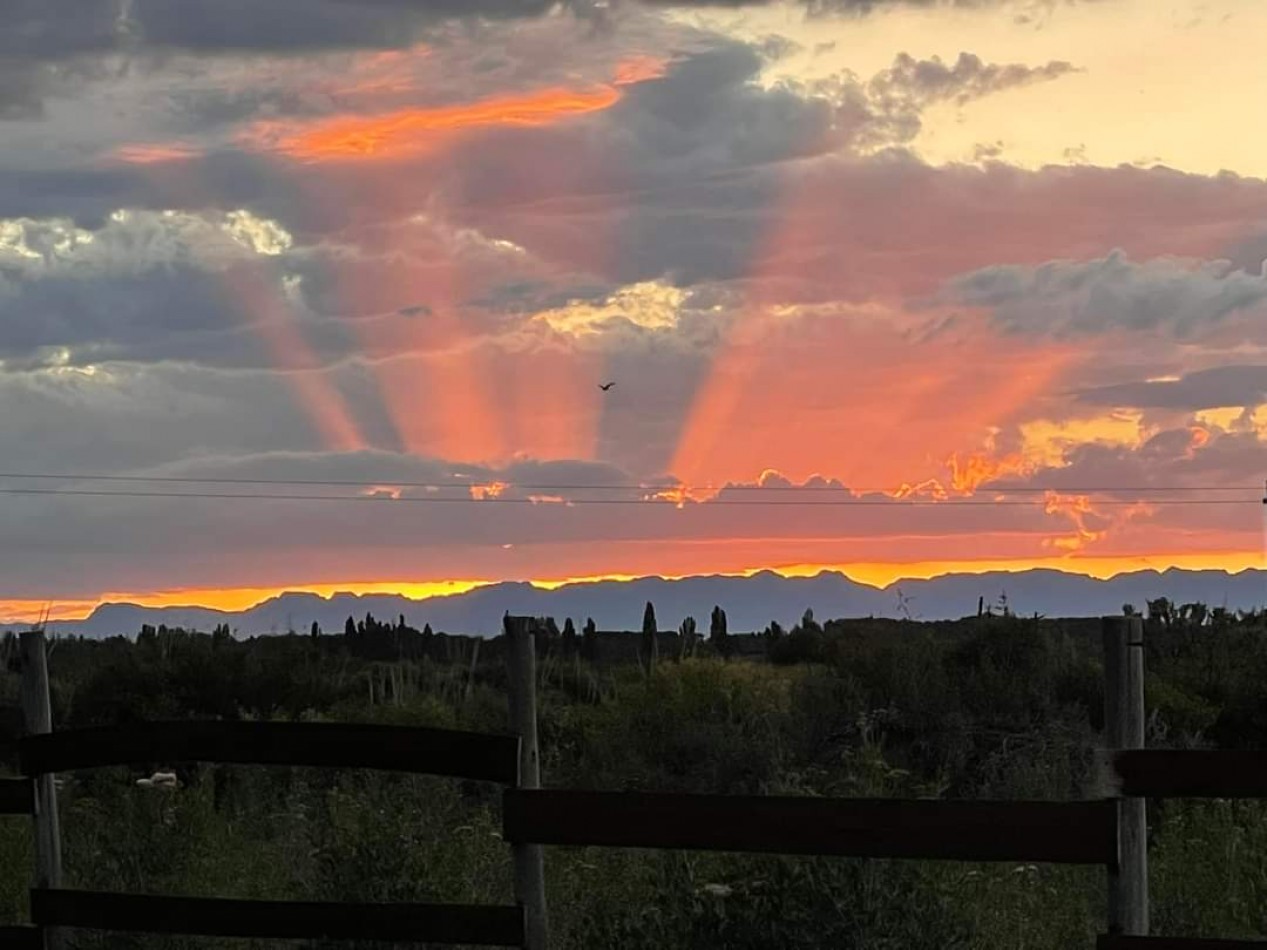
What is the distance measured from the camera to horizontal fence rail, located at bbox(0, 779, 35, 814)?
10023mm

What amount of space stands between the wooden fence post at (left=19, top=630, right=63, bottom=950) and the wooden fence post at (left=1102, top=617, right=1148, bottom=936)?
5.91 meters

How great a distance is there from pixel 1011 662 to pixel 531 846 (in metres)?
17.7

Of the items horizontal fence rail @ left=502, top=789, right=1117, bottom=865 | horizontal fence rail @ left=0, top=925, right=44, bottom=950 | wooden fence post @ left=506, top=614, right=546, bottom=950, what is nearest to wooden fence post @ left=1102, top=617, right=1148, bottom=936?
horizontal fence rail @ left=502, top=789, right=1117, bottom=865

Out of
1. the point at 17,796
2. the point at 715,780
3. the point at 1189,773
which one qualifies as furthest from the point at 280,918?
the point at 715,780

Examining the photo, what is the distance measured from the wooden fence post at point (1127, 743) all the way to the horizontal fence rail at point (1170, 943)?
0.44 feet

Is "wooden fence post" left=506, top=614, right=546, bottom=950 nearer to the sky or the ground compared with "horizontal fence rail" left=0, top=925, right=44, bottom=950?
nearer to the sky

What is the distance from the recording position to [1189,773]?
7.18 meters

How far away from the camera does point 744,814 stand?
784 centimetres

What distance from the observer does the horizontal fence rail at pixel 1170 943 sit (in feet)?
22.8

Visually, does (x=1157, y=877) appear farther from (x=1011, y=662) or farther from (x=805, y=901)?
(x=1011, y=662)

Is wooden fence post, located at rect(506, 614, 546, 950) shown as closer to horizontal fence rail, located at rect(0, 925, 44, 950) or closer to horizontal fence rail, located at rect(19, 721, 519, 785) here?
horizontal fence rail, located at rect(19, 721, 519, 785)

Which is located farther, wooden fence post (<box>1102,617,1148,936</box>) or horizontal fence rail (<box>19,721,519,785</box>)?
horizontal fence rail (<box>19,721,519,785</box>)

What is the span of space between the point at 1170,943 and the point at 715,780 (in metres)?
12.7

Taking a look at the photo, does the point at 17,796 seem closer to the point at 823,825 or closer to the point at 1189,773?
the point at 823,825
